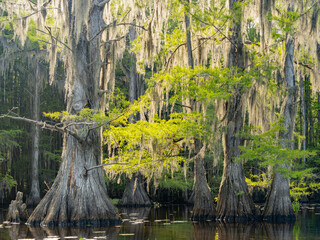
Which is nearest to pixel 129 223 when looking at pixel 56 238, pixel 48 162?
pixel 56 238

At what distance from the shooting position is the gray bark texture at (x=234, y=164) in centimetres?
1416

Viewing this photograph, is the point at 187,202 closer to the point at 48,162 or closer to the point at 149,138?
the point at 48,162

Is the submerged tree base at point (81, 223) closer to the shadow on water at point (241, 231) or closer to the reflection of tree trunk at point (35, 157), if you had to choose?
the shadow on water at point (241, 231)

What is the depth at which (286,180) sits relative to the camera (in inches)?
583

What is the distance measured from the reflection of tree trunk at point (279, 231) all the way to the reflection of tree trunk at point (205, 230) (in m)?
1.35

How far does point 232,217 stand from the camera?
13992 mm

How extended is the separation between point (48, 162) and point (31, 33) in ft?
23.8

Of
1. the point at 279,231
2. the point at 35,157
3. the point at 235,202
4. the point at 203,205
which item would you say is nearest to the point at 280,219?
the point at 235,202

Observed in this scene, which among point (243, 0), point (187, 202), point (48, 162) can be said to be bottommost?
point (187, 202)

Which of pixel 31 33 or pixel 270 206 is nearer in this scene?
pixel 270 206

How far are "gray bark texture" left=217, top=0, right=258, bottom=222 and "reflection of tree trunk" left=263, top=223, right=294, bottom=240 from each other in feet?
3.32

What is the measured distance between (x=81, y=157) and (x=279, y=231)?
6.02m

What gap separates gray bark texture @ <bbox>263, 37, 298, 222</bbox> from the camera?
14.5 metres

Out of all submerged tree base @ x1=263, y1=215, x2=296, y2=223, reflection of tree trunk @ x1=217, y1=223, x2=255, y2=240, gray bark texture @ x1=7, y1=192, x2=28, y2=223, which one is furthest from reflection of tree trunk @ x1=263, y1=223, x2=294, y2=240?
gray bark texture @ x1=7, y1=192, x2=28, y2=223
